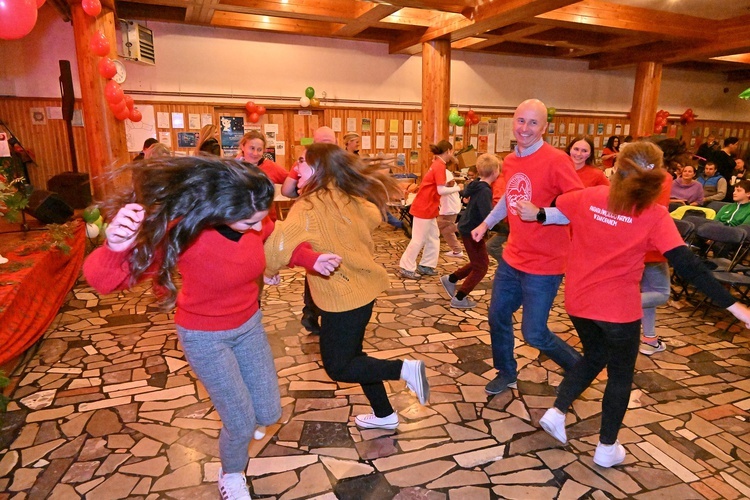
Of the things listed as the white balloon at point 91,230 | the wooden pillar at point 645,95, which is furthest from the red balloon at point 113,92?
the wooden pillar at point 645,95

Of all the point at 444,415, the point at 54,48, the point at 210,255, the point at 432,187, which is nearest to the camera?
the point at 210,255

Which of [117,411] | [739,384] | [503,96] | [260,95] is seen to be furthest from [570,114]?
[117,411]

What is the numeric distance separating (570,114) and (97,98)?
1175 centimetres

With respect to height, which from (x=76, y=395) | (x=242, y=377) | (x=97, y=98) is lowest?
(x=76, y=395)

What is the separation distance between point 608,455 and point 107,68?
749 centimetres

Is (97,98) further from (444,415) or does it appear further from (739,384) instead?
(739,384)

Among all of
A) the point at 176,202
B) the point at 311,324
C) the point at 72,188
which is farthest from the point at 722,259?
the point at 72,188

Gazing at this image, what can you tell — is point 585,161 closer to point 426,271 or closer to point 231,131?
point 426,271

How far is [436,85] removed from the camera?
9375 mm

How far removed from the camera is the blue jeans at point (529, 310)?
294 cm

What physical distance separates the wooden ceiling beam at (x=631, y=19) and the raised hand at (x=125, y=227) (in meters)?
8.05

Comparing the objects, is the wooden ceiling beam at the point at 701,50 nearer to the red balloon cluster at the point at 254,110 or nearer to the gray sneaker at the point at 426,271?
the gray sneaker at the point at 426,271

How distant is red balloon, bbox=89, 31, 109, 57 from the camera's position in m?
6.46

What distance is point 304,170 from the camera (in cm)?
249
